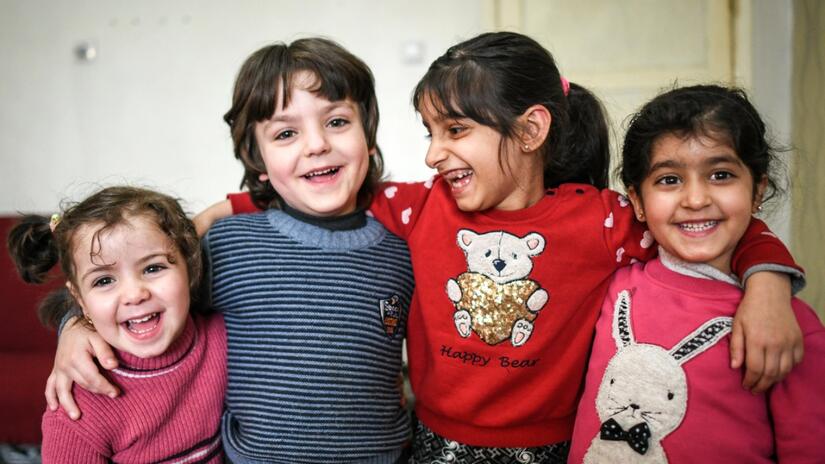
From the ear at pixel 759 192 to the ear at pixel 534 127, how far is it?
415 mm

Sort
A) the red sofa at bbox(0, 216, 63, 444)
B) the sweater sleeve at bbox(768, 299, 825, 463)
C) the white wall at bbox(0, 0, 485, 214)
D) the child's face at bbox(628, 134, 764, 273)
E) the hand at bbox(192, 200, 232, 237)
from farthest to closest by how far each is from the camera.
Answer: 1. the white wall at bbox(0, 0, 485, 214)
2. the red sofa at bbox(0, 216, 63, 444)
3. the hand at bbox(192, 200, 232, 237)
4. the child's face at bbox(628, 134, 764, 273)
5. the sweater sleeve at bbox(768, 299, 825, 463)

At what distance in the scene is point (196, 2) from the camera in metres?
3.45

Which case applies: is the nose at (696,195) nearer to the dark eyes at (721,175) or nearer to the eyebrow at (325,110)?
the dark eyes at (721,175)

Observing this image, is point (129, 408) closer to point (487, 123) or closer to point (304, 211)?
point (304, 211)

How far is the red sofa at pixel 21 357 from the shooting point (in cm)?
208

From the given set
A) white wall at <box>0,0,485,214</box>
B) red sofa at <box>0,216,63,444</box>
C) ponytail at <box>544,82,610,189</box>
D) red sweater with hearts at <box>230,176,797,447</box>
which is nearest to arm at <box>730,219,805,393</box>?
red sweater with hearts at <box>230,176,797,447</box>

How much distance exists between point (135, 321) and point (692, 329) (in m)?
1.07

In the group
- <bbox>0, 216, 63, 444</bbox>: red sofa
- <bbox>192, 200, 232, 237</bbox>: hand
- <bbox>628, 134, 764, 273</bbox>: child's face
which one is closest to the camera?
<bbox>628, 134, 764, 273</bbox>: child's face

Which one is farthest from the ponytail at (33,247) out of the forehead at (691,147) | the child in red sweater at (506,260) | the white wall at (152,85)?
Answer: the white wall at (152,85)

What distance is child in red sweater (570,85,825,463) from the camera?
1148 millimetres

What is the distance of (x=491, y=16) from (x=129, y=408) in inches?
92.2

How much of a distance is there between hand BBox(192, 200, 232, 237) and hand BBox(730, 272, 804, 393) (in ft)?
3.73

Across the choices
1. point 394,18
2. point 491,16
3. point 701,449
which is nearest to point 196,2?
point 394,18

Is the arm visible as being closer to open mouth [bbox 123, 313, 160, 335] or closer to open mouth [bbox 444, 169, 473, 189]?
open mouth [bbox 444, 169, 473, 189]
